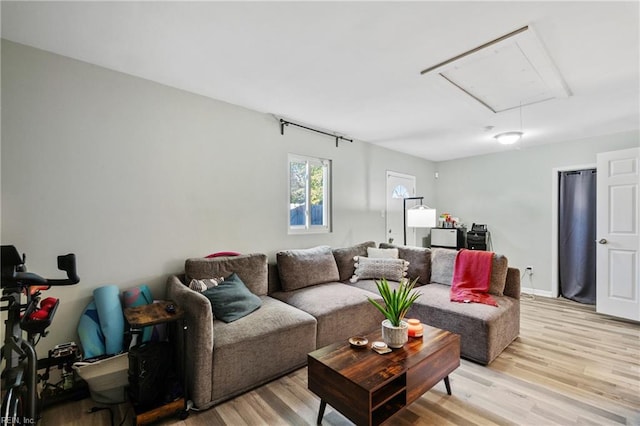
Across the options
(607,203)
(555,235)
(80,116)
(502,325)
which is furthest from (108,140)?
(555,235)

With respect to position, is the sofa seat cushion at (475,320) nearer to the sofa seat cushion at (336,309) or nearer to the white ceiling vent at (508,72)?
the sofa seat cushion at (336,309)

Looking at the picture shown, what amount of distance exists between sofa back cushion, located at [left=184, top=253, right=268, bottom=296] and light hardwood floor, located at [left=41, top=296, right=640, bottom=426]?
2.99ft

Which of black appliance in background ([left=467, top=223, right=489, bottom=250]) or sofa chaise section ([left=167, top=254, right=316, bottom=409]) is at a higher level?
black appliance in background ([left=467, top=223, right=489, bottom=250])

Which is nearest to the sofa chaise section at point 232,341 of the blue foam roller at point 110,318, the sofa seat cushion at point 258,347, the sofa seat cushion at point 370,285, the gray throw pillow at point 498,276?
the sofa seat cushion at point 258,347

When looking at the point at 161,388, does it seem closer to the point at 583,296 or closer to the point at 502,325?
the point at 502,325

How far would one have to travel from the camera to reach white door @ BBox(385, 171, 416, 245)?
5.08 meters

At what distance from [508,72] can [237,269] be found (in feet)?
9.58

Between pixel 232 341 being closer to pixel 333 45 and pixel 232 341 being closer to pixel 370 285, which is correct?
pixel 370 285

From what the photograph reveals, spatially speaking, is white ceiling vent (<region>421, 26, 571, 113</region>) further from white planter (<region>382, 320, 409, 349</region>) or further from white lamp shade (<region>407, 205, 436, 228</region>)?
white planter (<region>382, 320, 409, 349</region>)

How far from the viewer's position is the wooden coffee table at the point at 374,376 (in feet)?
5.00

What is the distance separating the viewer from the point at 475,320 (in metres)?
2.52

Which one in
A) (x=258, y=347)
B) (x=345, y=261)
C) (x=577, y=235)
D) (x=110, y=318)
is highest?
(x=577, y=235)

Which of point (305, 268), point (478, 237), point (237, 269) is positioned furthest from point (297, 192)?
point (478, 237)

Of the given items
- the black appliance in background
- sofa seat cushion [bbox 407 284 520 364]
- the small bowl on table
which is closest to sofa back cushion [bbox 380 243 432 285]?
sofa seat cushion [bbox 407 284 520 364]
